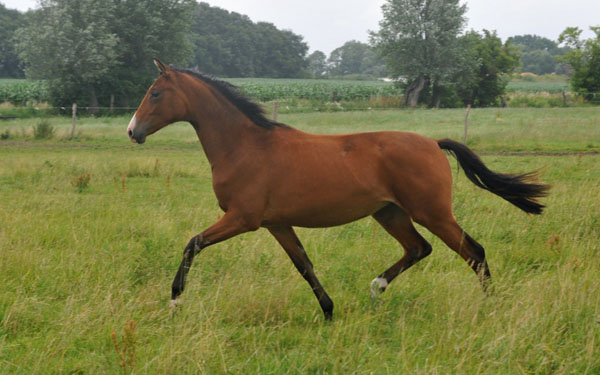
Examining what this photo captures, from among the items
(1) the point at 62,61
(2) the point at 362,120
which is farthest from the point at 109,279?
(1) the point at 62,61

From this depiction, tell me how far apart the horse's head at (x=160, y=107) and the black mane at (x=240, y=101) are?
177 millimetres

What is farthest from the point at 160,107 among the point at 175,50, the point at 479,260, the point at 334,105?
the point at 175,50

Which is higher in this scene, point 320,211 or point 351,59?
point 351,59

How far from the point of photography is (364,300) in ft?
14.6

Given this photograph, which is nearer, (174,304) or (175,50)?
(174,304)

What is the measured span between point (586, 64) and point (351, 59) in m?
114

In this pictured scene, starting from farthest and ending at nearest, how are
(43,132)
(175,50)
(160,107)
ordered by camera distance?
1. (175,50)
2. (43,132)
3. (160,107)

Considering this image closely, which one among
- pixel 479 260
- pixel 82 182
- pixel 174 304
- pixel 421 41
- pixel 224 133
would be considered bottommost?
pixel 82 182

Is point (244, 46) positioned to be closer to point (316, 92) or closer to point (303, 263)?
point (316, 92)

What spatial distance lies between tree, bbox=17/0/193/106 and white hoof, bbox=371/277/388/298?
111 feet

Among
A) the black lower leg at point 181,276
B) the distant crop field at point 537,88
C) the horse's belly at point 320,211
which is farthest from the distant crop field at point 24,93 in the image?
the distant crop field at point 537,88

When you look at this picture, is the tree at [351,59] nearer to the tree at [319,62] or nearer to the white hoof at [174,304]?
the tree at [319,62]

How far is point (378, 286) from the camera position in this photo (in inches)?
177

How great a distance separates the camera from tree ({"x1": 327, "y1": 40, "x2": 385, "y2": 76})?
147775mm
